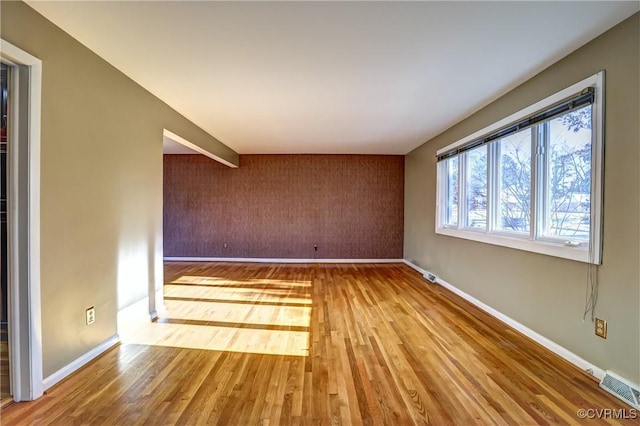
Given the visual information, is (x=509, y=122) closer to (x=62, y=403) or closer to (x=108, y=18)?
(x=108, y=18)

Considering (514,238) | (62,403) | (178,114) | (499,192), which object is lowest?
(62,403)

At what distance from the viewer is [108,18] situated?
5.91 feet

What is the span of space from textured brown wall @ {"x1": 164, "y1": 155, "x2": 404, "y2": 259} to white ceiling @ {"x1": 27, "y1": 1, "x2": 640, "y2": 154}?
9.41ft

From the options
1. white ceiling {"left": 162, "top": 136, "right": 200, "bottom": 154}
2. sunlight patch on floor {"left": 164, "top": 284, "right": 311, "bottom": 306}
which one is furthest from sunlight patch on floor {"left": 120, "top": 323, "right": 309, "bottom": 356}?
white ceiling {"left": 162, "top": 136, "right": 200, "bottom": 154}

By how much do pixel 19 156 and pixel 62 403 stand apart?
1.41 metres

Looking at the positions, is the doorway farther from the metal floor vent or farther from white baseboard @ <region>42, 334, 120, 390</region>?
the metal floor vent

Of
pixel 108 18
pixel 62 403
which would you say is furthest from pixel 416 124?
pixel 62 403

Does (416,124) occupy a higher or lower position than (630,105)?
higher

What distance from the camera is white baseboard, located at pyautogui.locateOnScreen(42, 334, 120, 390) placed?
6.08ft

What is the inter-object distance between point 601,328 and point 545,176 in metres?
1.24

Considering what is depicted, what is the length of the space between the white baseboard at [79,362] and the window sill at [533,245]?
3533 mm

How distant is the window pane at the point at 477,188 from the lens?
3.67 meters

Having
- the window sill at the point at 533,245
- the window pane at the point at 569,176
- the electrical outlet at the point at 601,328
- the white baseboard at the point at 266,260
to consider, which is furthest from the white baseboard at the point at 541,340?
the white baseboard at the point at 266,260

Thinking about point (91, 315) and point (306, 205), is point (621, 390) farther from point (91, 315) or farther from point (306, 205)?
point (306, 205)
